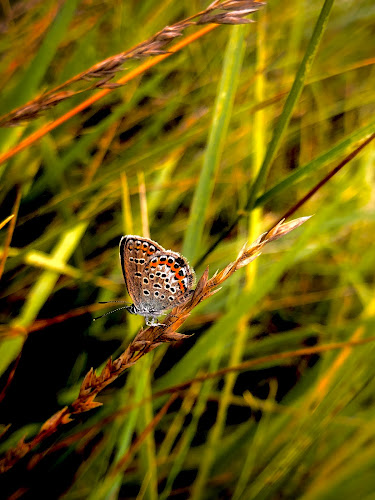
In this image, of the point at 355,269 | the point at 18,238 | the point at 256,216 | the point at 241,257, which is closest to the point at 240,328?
the point at 256,216

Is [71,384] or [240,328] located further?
[240,328]

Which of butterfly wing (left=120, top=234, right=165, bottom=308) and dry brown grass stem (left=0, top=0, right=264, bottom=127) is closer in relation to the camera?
dry brown grass stem (left=0, top=0, right=264, bottom=127)

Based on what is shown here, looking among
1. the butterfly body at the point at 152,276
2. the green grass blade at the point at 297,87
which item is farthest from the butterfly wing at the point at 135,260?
the green grass blade at the point at 297,87

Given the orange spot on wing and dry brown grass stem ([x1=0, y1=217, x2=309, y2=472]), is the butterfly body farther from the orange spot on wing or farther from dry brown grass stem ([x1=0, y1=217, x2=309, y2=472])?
dry brown grass stem ([x1=0, y1=217, x2=309, y2=472])

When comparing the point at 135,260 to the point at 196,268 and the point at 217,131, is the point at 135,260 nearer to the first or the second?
the point at 196,268

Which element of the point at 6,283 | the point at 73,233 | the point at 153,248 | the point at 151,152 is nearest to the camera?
the point at 153,248

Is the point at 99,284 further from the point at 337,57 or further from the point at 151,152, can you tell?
the point at 337,57

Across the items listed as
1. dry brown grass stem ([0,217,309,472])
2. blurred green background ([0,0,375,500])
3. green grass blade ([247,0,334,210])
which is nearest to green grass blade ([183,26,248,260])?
blurred green background ([0,0,375,500])
